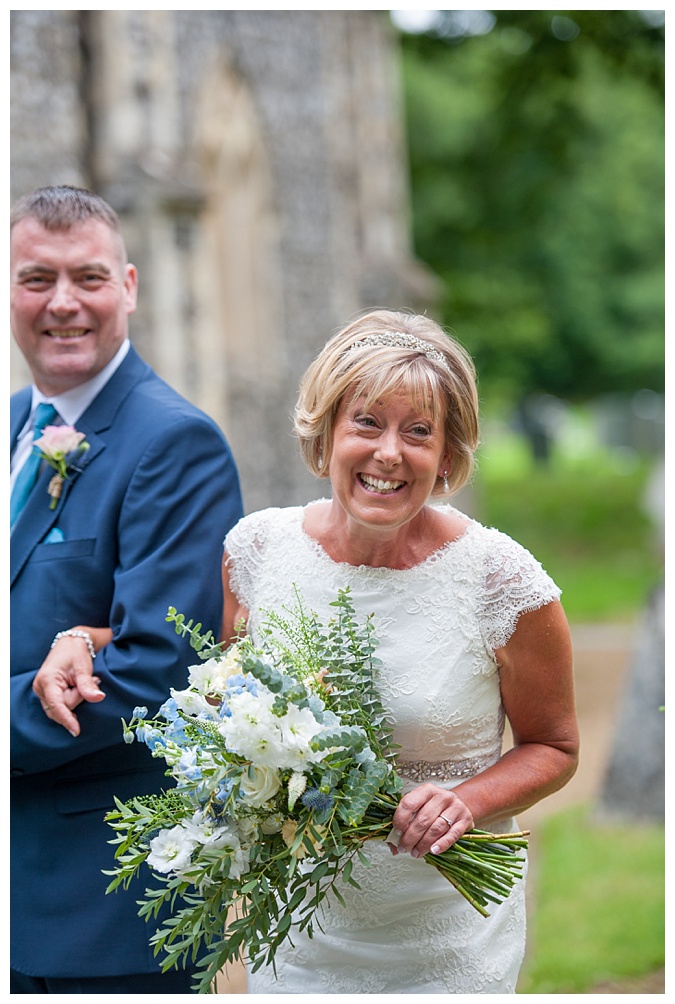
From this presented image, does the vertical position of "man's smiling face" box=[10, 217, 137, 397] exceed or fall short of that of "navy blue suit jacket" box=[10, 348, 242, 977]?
it exceeds it

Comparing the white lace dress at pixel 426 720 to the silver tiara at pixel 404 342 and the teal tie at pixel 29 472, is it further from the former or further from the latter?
the teal tie at pixel 29 472

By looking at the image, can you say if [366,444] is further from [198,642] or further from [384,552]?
[198,642]

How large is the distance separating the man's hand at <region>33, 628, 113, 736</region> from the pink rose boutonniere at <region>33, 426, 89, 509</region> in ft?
1.33

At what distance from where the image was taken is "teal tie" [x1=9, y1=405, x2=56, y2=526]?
3199 millimetres

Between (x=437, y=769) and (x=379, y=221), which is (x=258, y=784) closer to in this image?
(x=437, y=769)

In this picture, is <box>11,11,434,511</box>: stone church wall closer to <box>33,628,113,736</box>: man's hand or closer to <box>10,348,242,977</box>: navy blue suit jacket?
<box>10,348,242,977</box>: navy blue suit jacket

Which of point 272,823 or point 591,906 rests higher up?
point 272,823

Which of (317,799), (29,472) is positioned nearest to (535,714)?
(317,799)

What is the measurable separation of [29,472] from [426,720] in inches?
49.2

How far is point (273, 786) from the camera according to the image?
234cm

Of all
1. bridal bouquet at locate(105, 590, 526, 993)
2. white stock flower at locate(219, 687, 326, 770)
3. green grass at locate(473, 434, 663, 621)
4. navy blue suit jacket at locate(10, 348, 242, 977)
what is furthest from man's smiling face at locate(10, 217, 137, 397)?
green grass at locate(473, 434, 663, 621)

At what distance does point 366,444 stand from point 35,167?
7006 mm

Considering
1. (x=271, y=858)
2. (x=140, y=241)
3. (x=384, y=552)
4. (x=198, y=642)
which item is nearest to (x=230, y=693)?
(x=198, y=642)

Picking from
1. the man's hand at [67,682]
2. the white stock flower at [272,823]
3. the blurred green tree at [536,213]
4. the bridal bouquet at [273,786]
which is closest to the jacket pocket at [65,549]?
the man's hand at [67,682]
